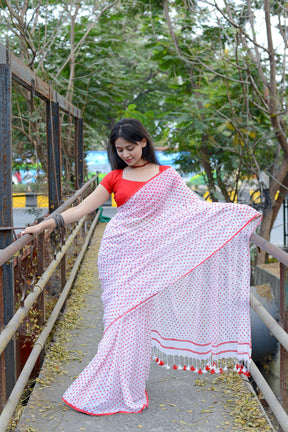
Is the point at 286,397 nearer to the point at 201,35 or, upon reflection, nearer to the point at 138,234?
the point at 138,234

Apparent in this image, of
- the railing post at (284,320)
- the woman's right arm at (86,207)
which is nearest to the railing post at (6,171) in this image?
the woman's right arm at (86,207)

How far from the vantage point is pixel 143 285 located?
2.98 metres

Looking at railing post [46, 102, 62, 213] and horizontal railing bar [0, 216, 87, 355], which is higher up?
railing post [46, 102, 62, 213]

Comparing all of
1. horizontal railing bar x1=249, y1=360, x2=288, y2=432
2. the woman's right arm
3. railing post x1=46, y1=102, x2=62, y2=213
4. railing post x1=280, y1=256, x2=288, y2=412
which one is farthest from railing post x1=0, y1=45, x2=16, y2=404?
railing post x1=46, y1=102, x2=62, y2=213

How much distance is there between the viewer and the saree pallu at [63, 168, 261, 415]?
2938mm

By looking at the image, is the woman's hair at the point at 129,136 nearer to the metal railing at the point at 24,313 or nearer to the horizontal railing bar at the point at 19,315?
the metal railing at the point at 24,313

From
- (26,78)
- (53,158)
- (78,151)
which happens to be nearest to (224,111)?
(78,151)

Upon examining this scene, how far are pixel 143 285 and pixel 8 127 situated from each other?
1.37 meters

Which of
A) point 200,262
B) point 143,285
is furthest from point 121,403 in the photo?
point 200,262

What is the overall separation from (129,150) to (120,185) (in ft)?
0.70

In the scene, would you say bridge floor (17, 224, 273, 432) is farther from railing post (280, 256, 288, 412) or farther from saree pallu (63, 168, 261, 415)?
railing post (280, 256, 288, 412)

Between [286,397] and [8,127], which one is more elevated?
[8,127]

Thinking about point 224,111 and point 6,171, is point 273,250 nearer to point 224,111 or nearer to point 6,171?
point 6,171

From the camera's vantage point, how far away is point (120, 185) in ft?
10.3
